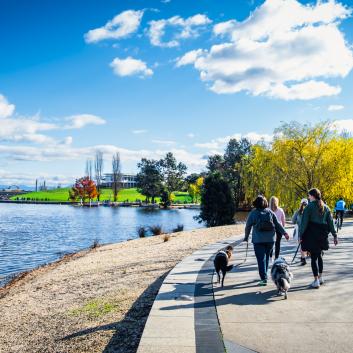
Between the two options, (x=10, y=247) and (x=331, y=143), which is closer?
(x=10, y=247)

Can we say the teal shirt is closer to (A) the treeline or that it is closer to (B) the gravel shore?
(B) the gravel shore

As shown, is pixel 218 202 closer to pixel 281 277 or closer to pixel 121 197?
pixel 281 277

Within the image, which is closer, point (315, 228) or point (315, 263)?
point (315, 263)

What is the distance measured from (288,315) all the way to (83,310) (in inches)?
140

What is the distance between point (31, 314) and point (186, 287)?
121 inches

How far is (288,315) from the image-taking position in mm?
5789

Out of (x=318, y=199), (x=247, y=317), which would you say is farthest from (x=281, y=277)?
(x=318, y=199)

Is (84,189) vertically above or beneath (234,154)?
beneath

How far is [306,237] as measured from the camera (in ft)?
25.2

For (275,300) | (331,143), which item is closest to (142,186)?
(331,143)

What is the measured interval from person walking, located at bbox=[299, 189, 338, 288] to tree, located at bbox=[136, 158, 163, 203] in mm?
89315

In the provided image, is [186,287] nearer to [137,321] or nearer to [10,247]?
→ [137,321]

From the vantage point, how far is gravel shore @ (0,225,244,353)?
219 inches

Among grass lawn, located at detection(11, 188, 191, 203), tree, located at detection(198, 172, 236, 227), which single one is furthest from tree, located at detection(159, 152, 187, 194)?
tree, located at detection(198, 172, 236, 227)
